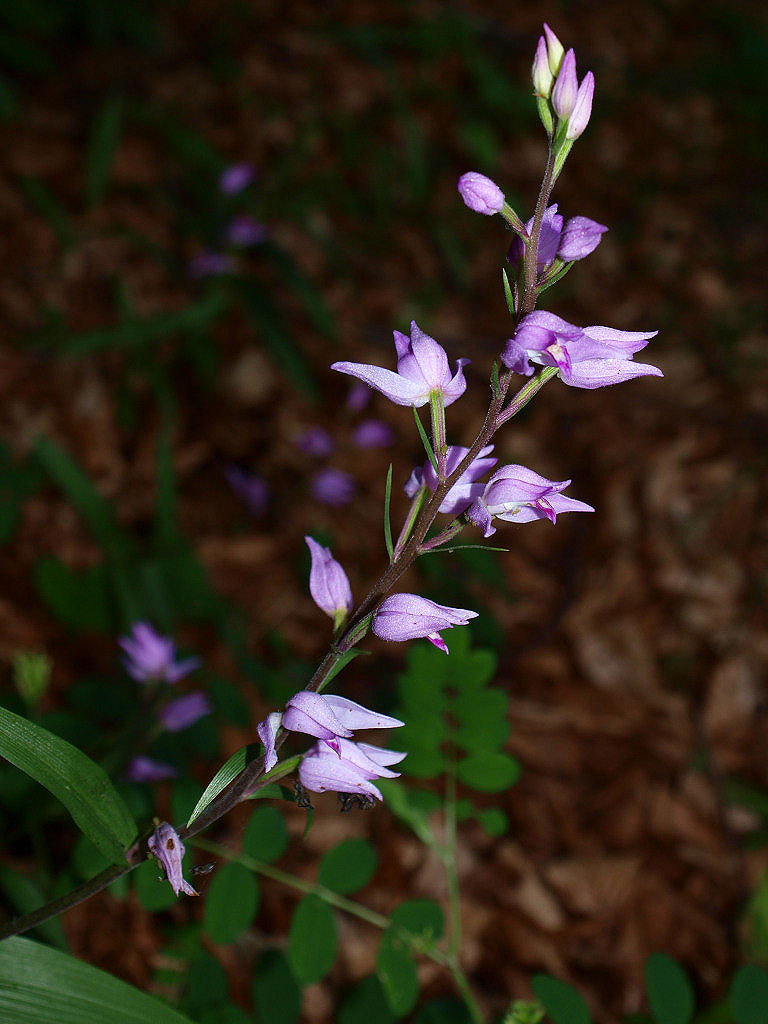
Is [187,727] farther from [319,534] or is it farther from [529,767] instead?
[529,767]

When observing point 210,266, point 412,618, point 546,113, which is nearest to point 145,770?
point 412,618

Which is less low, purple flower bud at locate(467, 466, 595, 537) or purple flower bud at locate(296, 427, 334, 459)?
purple flower bud at locate(467, 466, 595, 537)

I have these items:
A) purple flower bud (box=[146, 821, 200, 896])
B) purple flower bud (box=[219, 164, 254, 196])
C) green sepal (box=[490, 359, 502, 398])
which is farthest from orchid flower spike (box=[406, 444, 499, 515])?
purple flower bud (box=[219, 164, 254, 196])

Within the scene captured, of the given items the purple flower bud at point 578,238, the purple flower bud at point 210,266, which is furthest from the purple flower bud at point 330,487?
the purple flower bud at point 578,238

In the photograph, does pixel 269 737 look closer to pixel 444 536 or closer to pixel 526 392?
pixel 444 536

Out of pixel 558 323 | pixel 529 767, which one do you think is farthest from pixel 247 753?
pixel 529 767

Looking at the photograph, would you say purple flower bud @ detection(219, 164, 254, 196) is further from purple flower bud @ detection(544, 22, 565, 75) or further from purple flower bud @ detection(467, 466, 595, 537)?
purple flower bud @ detection(467, 466, 595, 537)
